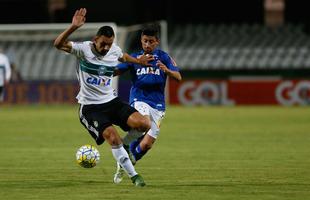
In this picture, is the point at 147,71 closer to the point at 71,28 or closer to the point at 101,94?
the point at 101,94

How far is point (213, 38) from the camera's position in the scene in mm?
37531

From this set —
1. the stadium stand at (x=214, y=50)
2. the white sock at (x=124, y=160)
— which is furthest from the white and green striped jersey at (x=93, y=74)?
the stadium stand at (x=214, y=50)

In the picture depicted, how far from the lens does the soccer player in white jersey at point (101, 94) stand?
31.0ft

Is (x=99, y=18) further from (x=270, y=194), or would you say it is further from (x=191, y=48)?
(x=270, y=194)

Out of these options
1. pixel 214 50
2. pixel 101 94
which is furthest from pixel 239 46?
pixel 101 94

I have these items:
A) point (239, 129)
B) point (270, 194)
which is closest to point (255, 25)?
point (239, 129)

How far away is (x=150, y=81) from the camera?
11.2 metres

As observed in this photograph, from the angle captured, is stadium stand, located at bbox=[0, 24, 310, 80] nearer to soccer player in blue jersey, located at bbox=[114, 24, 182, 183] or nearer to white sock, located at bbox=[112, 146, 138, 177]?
soccer player in blue jersey, located at bbox=[114, 24, 182, 183]

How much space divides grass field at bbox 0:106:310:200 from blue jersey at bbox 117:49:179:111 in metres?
1.08

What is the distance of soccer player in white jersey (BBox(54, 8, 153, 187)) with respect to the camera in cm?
946

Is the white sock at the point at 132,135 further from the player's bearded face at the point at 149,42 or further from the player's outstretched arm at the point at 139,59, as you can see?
the player's bearded face at the point at 149,42

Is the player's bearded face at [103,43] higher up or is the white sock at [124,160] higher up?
the player's bearded face at [103,43]

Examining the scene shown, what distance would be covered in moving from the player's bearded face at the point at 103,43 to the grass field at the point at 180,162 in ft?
5.63

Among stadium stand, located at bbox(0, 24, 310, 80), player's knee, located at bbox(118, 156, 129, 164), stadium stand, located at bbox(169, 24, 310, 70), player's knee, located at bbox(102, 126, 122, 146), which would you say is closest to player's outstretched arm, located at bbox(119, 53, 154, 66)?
player's knee, located at bbox(102, 126, 122, 146)
